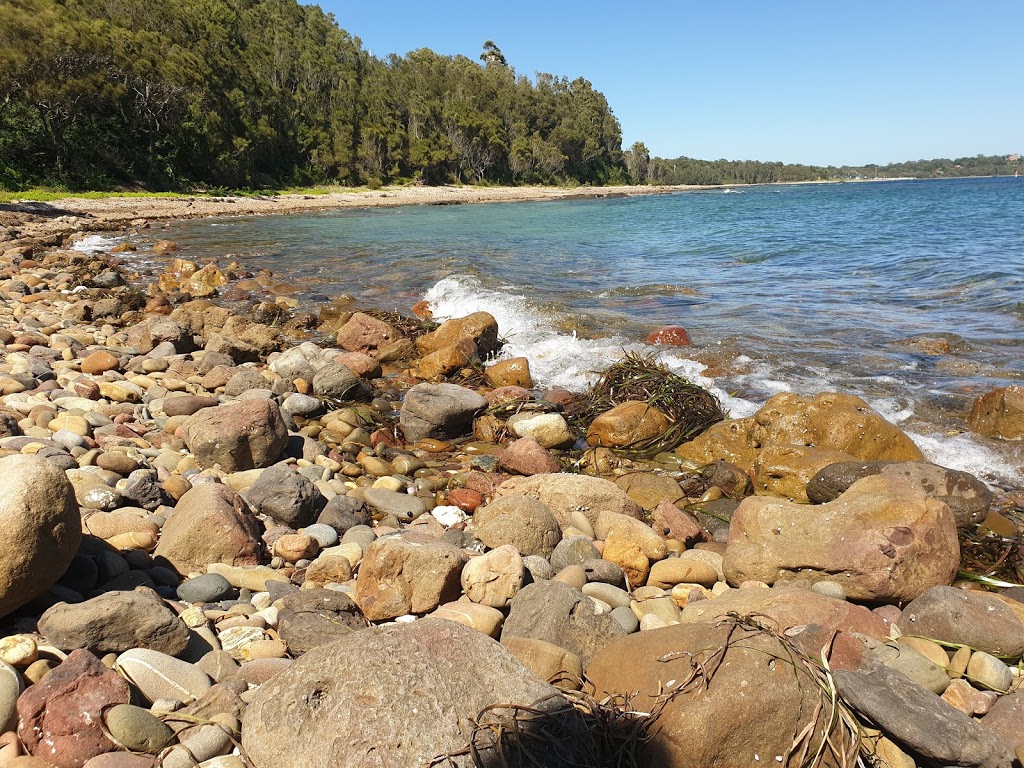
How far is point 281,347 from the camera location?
9.55 metres

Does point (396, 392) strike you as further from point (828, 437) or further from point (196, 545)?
point (828, 437)

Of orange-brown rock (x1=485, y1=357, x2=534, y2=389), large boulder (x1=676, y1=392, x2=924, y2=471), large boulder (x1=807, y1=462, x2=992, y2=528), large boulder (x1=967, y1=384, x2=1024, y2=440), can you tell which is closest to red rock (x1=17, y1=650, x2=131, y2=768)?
large boulder (x1=807, y1=462, x2=992, y2=528)

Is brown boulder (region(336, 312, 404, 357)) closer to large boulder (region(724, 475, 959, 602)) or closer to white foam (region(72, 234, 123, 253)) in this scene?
large boulder (region(724, 475, 959, 602))

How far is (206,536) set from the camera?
3727 millimetres

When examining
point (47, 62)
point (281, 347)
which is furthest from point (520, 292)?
point (47, 62)

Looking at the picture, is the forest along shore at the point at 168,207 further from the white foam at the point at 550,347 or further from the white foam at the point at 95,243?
the white foam at the point at 550,347

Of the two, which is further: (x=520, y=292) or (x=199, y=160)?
(x=199, y=160)

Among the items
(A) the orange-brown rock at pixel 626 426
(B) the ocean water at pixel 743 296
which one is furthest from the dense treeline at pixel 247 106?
(A) the orange-brown rock at pixel 626 426

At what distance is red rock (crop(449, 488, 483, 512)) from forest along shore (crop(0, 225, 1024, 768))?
0.03 metres

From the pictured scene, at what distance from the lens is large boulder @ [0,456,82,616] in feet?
8.54

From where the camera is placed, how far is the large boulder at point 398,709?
81.7 inches

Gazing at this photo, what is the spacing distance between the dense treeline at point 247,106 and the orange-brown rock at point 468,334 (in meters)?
37.9

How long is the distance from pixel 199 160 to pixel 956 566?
179ft

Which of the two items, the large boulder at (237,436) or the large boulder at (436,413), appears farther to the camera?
the large boulder at (436,413)
